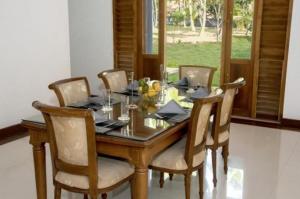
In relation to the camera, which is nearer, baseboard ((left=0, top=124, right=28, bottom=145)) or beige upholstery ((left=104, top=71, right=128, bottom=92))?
beige upholstery ((left=104, top=71, right=128, bottom=92))

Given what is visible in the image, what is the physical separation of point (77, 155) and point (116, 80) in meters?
1.80

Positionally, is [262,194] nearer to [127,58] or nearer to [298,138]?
[298,138]

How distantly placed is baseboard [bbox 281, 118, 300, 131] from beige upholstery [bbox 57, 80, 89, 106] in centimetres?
286

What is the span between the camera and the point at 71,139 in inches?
85.6

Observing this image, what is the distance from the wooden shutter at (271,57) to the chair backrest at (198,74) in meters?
1.26

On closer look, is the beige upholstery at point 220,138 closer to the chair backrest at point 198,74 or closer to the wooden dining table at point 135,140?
the wooden dining table at point 135,140

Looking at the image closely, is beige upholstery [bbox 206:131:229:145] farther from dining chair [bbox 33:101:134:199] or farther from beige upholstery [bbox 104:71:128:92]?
beige upholstery [bbox 104:71:128:92]

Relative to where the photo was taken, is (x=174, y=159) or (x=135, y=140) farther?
(x=174, y=159)

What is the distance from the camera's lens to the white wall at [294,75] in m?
4.55

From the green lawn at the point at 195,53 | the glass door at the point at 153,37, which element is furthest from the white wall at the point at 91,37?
the green lawn at the point at 195,53

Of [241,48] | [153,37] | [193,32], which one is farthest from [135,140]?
[193,32]

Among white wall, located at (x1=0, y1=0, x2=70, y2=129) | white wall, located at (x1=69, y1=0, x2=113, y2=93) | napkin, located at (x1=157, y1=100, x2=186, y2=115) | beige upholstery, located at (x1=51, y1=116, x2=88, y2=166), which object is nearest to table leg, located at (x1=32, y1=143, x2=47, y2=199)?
beige upholstery, located at (x1=51, y1=116, x2=88, y2=166)

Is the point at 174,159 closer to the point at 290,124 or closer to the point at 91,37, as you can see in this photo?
the point at 290,124

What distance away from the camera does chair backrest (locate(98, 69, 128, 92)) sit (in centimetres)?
375
